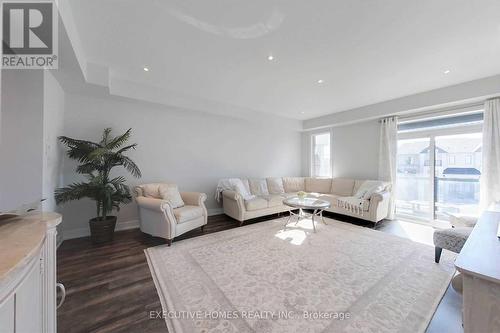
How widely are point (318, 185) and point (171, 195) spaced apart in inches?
155

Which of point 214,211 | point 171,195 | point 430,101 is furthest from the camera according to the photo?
point 214,211

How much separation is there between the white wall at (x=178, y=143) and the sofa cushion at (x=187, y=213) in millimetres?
1116

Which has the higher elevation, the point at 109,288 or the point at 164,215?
the point at 164,215

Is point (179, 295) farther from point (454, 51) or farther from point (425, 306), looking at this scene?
point (454, 51)

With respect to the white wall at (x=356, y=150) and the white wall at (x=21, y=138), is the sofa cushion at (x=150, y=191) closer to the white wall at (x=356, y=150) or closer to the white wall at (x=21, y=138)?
the white wall at (x=21, y=138)

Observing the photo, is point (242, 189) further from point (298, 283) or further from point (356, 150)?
point (356, 150)

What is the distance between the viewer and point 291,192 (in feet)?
17.9

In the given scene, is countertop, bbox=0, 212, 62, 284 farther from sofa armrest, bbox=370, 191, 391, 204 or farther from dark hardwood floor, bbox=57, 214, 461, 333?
sofa armrest, bbox=370, 191, 391, 204

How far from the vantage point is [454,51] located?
2385mm

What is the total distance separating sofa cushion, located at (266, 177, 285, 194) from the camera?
5.10 m

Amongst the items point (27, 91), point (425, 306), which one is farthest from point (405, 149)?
point (27, 91)

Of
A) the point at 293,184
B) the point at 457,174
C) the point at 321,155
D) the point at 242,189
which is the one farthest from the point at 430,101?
the point at 242,189

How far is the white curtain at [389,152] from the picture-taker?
14.0 ft

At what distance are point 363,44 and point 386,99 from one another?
2.40m
